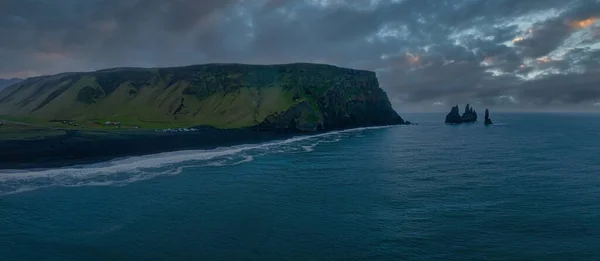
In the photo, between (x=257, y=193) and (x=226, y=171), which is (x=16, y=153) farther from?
(x=257, y=193)

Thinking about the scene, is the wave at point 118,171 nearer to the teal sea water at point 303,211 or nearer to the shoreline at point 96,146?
the teal sea water at point 303,211

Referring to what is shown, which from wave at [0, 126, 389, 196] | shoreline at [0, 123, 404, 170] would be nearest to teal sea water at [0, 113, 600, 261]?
wave at [0, 126, 389, 196]

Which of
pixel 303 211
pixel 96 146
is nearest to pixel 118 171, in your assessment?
pixel 96 146

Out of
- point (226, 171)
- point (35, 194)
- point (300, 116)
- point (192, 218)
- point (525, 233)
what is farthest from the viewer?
point (300, 116)

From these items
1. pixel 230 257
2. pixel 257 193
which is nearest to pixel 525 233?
pixel 230 257

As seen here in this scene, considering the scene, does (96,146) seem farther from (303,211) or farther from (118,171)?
(303,211)

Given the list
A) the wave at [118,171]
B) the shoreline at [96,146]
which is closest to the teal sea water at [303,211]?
the wave at [118,171]

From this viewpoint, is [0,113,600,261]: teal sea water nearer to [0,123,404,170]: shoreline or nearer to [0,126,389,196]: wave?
[0,126,389,196]: wave
